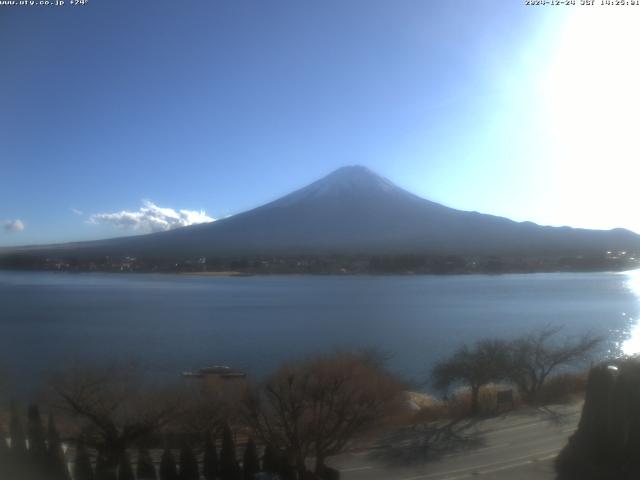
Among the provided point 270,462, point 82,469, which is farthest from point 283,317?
point 82,469

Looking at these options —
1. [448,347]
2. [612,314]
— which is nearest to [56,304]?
[448,347]

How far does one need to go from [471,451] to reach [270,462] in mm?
1395

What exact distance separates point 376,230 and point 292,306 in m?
16.0

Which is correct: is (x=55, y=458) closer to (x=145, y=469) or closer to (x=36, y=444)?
(x=36, y=444)

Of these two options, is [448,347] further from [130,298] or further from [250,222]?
[250,222]

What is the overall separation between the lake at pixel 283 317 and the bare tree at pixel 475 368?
2.95 feet

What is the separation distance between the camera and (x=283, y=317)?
1480 centimetres

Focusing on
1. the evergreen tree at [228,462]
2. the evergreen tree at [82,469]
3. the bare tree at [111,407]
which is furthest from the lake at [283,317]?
the evergreen tree at [228,462]

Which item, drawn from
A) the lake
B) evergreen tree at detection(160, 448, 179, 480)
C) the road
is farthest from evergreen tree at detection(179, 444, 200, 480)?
the lake

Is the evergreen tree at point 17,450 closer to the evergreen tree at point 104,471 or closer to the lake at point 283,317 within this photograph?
the evergreen tree at point 104,471

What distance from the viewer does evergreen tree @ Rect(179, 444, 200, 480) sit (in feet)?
12.0

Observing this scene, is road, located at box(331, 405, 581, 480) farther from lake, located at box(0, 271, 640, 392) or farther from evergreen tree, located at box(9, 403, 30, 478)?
lake, located at box(0, 271, 640, 392)

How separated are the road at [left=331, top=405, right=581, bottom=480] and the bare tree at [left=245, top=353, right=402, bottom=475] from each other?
7.3 inches

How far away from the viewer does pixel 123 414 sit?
14.6 ft
